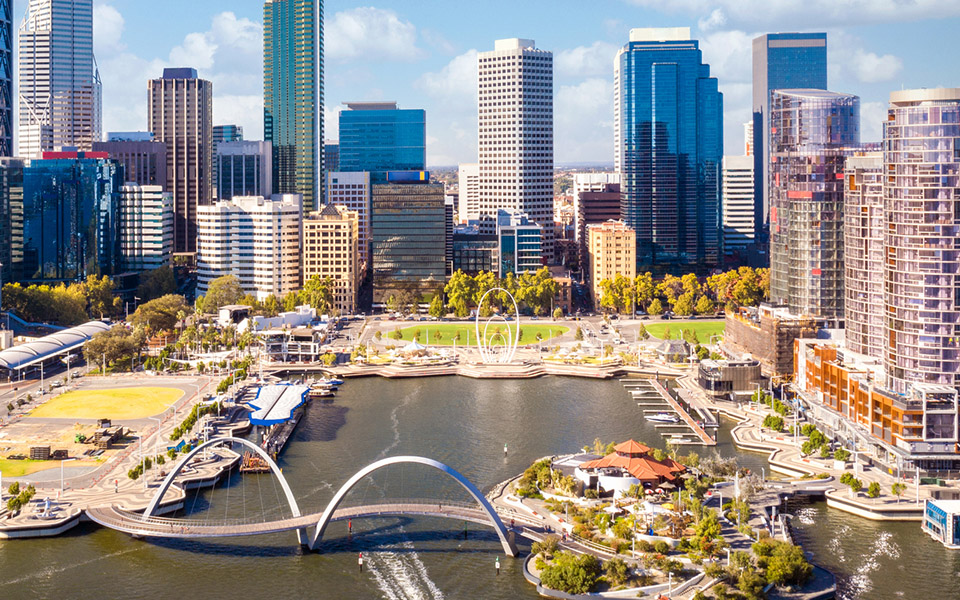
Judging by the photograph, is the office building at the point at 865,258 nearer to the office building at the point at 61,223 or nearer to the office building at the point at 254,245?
the office building at the point at 254,245

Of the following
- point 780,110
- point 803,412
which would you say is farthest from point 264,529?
point 780,110

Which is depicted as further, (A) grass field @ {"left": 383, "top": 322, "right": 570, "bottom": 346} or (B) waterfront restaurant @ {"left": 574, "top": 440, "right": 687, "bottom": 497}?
(A) grass field @ {"left": 383, "top": 322, "right": 570, "bottom": 346}

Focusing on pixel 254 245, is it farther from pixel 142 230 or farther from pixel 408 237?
pixel 142 230

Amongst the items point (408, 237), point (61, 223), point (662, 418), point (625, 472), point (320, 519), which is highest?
point (61, 223)

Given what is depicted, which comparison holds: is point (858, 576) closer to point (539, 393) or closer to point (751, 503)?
point (751, 503)

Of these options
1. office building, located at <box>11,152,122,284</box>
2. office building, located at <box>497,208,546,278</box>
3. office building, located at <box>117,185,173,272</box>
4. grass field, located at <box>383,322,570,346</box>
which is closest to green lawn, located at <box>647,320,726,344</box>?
grass field, located at <box>383,322,570,346</box>

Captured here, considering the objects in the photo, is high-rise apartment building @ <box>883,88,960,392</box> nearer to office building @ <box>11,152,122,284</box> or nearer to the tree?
the tree

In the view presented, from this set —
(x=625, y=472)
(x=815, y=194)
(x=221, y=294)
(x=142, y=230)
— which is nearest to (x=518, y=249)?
(x=221, y=294)
